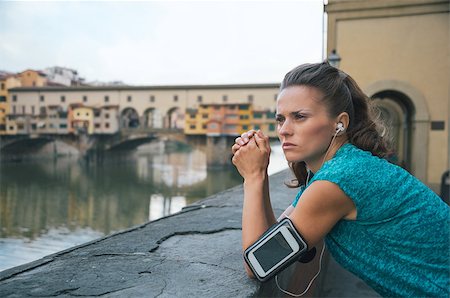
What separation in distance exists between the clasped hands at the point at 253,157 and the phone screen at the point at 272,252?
275 millimetres

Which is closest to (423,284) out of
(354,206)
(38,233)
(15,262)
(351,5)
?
(354,206)

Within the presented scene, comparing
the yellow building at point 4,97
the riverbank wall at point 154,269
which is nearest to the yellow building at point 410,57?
the riverbank wall at point 154,269

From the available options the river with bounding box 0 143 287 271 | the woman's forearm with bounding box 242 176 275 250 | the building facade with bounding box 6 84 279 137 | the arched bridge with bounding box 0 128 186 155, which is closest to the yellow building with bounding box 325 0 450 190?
the river with bounding box 0 143 287 271

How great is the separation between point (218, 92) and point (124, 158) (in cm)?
1023

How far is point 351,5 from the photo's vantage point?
7.25 m

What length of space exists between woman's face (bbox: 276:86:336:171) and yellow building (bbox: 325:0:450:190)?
6.44m

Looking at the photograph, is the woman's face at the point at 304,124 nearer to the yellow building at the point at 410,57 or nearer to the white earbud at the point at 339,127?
the white earbud at the point at 339,127

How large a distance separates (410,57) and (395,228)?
22.7ft

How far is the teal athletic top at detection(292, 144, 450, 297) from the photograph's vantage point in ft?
3.07

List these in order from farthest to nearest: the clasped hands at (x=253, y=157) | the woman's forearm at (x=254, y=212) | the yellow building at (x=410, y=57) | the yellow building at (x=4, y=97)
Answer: the yellow building at (x=4, y=97) < the yellow building at (x=410, y=57) < the clasped hands at (x=253, y=157) < the woman's forearm at (x=254, y=212)

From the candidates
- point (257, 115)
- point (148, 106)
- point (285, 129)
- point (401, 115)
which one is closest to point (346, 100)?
point (285, 129)

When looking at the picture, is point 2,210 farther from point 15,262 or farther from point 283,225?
point 283,225

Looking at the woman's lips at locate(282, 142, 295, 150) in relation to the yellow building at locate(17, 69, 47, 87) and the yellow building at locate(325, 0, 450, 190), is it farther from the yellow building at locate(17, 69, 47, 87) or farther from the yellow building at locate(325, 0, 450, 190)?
the yellow building at locate(17, 69, 47, 87)

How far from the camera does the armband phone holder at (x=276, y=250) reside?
3.05 feet
